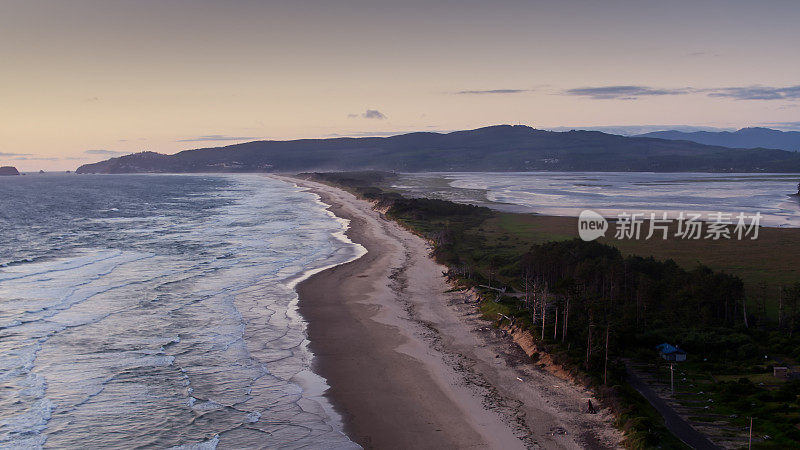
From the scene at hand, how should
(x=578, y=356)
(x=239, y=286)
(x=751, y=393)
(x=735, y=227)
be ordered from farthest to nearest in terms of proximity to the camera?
(x=735, y=227) → (x=239, y=286) → (x=578, y=356) → (x=751, y=393)

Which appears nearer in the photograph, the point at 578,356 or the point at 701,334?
the point at 578,356

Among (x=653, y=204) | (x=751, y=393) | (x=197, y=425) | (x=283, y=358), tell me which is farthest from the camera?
(x=653, y=204)

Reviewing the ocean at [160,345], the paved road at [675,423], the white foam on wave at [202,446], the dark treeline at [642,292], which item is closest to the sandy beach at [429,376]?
the ocean at [160,345]

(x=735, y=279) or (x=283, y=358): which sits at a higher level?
(x=735, y=279)

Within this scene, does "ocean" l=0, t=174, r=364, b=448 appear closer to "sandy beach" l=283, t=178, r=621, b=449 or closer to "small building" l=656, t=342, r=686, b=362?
"sandy beach" l=283, t=178, r=621, b=449

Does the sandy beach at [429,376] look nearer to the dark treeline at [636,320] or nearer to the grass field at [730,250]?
the dark treeline at [636,320]

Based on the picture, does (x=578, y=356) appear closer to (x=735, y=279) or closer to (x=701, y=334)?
(x=701, y=334)

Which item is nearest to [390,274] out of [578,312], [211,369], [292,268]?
[292,268]
